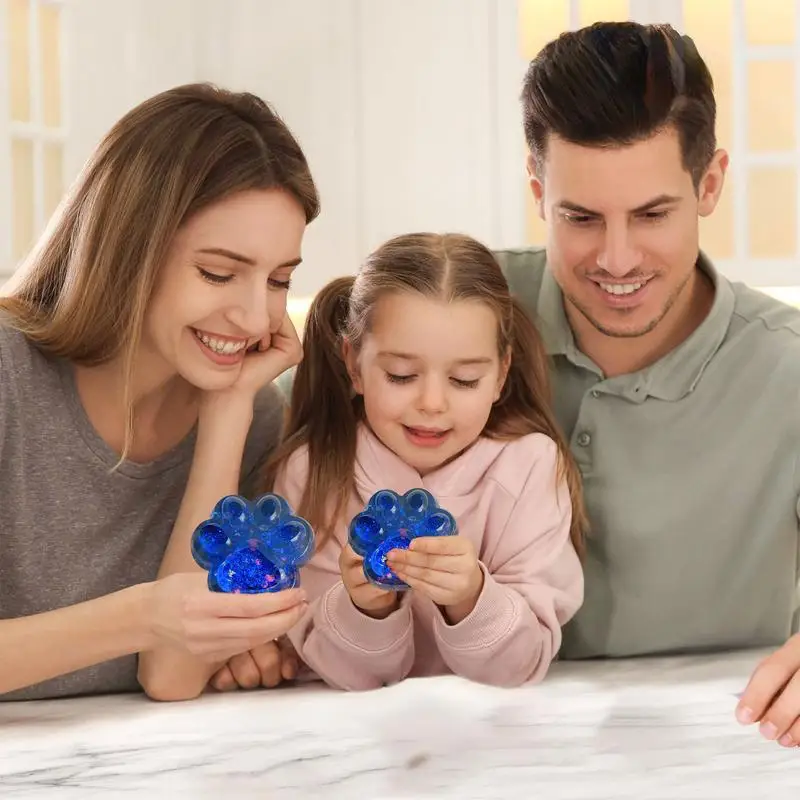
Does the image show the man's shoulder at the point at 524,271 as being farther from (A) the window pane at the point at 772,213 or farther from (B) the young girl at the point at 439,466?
(A) the window pane at the point at 772,213

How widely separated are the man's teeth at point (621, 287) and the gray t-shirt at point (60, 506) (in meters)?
0.68

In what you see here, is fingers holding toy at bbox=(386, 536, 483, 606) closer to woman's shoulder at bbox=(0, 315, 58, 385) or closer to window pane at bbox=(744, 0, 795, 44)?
woman's shoulder at bbox=(0, 315, 58, 385)

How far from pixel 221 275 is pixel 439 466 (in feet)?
1.37

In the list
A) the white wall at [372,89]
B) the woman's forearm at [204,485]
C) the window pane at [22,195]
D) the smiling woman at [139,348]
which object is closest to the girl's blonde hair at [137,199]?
the smiling woman at [139,348]

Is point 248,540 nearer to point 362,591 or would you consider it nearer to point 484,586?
point 362,591

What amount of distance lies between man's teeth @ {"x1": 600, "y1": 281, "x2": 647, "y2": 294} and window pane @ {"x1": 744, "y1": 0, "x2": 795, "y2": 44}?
1.87 metres

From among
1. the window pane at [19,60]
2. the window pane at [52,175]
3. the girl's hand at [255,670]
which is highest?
the window pane at [19,60]

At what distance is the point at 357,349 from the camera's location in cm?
184

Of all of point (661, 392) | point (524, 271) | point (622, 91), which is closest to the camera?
point (622, 91)

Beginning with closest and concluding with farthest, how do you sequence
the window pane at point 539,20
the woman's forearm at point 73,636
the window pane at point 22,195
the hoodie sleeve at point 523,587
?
1. the woman's forearm at point 73,636
2. the hoodie sleeve at point 523,587
3. the window pane at point 22,195
4. the window pane at point 539,20

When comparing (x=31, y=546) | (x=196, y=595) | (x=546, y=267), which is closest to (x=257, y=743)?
(x=196, y=595)

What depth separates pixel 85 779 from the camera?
130 centimetres

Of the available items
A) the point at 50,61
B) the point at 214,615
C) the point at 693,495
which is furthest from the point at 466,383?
the point at 50,61

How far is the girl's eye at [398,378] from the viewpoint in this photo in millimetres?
1752
